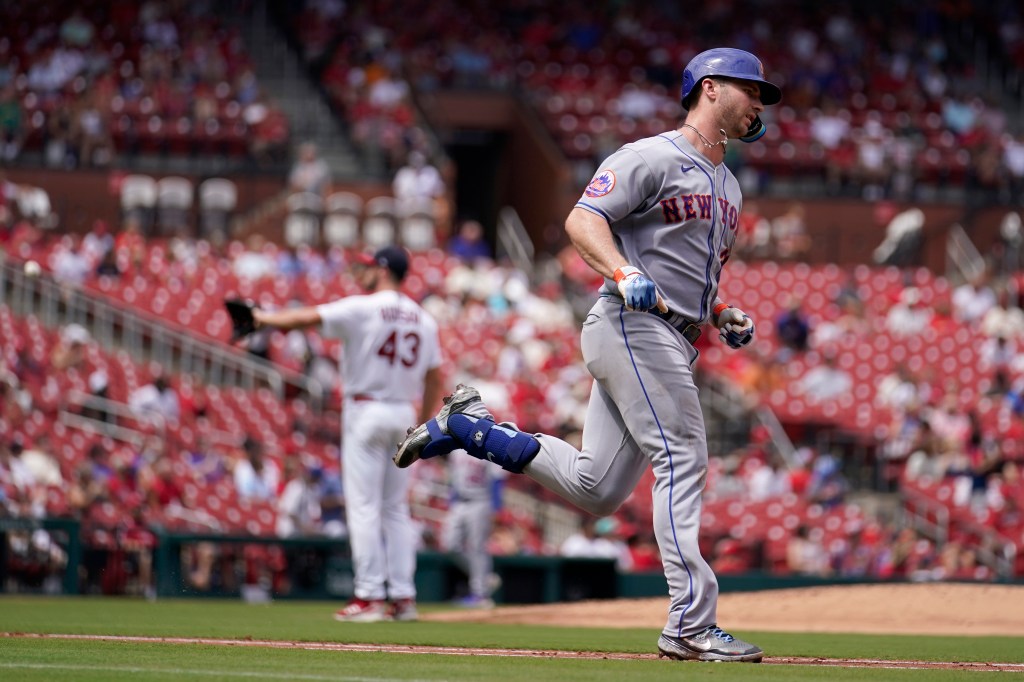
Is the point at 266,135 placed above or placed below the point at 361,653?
above

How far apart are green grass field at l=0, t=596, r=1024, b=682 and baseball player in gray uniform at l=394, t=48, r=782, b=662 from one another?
0.50 m

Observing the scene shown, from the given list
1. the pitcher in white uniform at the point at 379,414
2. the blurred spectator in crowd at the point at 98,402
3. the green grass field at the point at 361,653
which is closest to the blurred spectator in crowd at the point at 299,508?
the blurred spectator in crowd at the point at 98,402

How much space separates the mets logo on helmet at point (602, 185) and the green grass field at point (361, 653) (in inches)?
65.8

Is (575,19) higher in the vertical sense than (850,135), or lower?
higher

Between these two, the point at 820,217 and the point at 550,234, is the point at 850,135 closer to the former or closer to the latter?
the point at 820,217

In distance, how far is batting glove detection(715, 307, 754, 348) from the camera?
6.43 m

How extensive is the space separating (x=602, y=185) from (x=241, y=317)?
2.58 meters

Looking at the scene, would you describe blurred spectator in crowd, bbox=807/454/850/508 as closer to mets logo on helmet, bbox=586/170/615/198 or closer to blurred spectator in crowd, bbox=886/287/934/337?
blurred spectator in crowd, bbox=886/287/934/337

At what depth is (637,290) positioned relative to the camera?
571cm

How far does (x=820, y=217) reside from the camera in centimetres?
2744

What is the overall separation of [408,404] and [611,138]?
59.6 ft

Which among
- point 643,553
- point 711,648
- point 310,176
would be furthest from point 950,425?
point 711,648

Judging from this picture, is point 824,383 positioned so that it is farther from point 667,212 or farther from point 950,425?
point 667,212

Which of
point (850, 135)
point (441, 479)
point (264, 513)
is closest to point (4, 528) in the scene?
point (264, 513)
